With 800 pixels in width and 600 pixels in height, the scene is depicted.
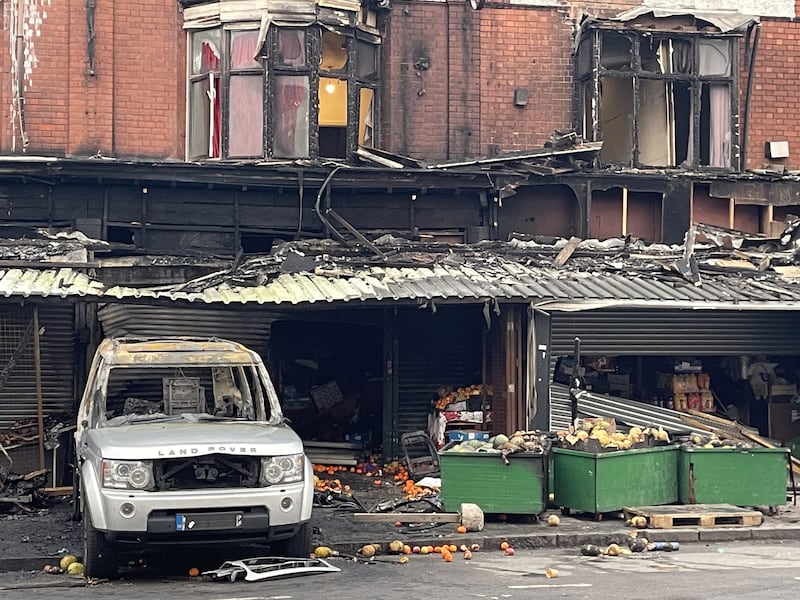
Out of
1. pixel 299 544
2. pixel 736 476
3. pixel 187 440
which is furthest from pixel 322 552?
pixel 736 476

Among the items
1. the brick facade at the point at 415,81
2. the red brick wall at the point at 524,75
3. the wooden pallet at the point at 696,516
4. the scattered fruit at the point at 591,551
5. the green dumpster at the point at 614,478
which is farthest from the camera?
the red brick wall at the point at 524,75

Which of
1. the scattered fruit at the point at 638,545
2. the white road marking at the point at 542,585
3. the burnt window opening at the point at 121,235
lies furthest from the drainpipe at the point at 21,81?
the white road marking at the point at 542,585

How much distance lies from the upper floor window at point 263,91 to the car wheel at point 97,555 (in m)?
9.39

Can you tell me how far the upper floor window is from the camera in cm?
1791

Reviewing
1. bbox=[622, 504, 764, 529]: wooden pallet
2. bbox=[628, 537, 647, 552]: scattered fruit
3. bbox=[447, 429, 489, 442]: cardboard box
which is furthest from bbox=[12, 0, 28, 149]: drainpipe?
bbox=[628, 537, 647, 552]: scattered fruit

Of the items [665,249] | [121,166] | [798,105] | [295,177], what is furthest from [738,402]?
[121,166]

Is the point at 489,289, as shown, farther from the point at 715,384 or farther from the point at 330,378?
the point at 715,384

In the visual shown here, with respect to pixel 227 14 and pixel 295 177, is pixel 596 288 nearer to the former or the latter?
pixel 295 177

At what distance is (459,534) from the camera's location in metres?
11.6

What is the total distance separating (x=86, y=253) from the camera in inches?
636

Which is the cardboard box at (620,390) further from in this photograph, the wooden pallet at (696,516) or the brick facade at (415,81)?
the brick facade at (415,81)

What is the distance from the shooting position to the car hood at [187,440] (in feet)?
30.1

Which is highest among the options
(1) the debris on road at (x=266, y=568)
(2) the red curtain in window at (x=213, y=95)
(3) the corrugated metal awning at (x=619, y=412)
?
(2) the red curtain in window at (x=213, y=95)

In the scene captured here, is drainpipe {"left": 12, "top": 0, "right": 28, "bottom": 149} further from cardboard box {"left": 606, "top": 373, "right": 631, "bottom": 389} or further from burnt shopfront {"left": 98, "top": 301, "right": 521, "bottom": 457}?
cardboard box {"left": 606, "top": 373, "right": 631, "bottom": 389}
